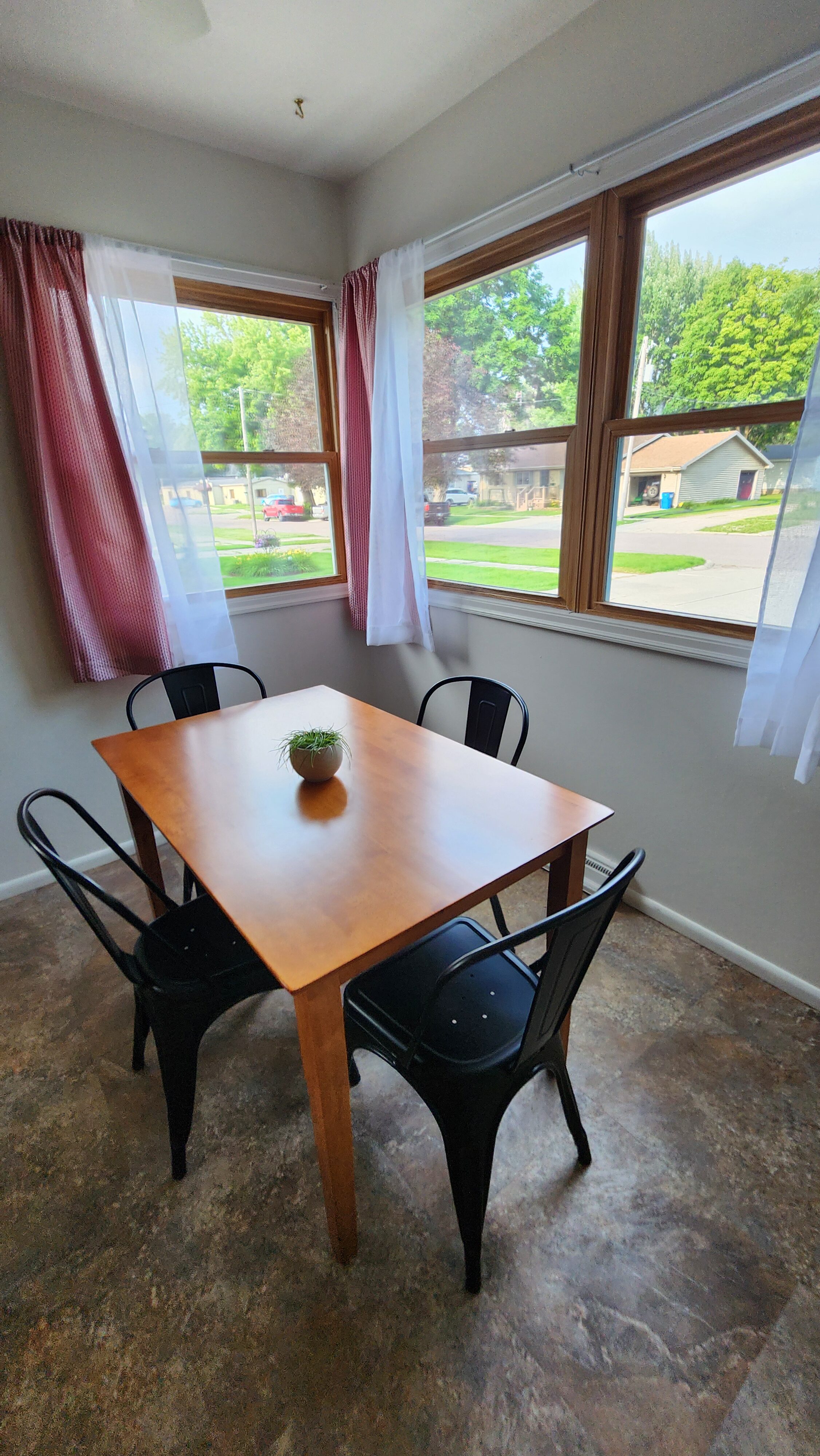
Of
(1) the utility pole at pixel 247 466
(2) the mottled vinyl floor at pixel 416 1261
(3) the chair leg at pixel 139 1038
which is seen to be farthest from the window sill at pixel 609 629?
(3) the chair leg at pixel 139 1038

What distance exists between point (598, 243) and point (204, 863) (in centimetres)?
208

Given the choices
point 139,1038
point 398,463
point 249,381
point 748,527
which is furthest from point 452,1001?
point 249,381

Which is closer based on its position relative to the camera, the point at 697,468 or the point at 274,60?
the point at 697,468

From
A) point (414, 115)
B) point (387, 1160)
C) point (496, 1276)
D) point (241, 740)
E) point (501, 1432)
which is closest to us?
point (501, 1432)

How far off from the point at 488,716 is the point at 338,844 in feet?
2.75

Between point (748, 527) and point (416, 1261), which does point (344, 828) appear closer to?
point (416, 1261)

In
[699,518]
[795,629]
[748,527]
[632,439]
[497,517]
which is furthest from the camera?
[497,517]

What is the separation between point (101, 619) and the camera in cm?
238

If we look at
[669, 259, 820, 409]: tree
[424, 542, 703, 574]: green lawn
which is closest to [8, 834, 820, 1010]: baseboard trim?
[424, 542, 703, 574]: green lawn

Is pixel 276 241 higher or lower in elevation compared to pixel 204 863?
higher

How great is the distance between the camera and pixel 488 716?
1990 millimetres

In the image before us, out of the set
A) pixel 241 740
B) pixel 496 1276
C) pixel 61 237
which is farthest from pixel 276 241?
pixel 496 1276

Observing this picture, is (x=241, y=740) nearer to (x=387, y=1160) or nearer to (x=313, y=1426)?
(x=387, y=1160)

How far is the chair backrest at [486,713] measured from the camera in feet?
6.37
